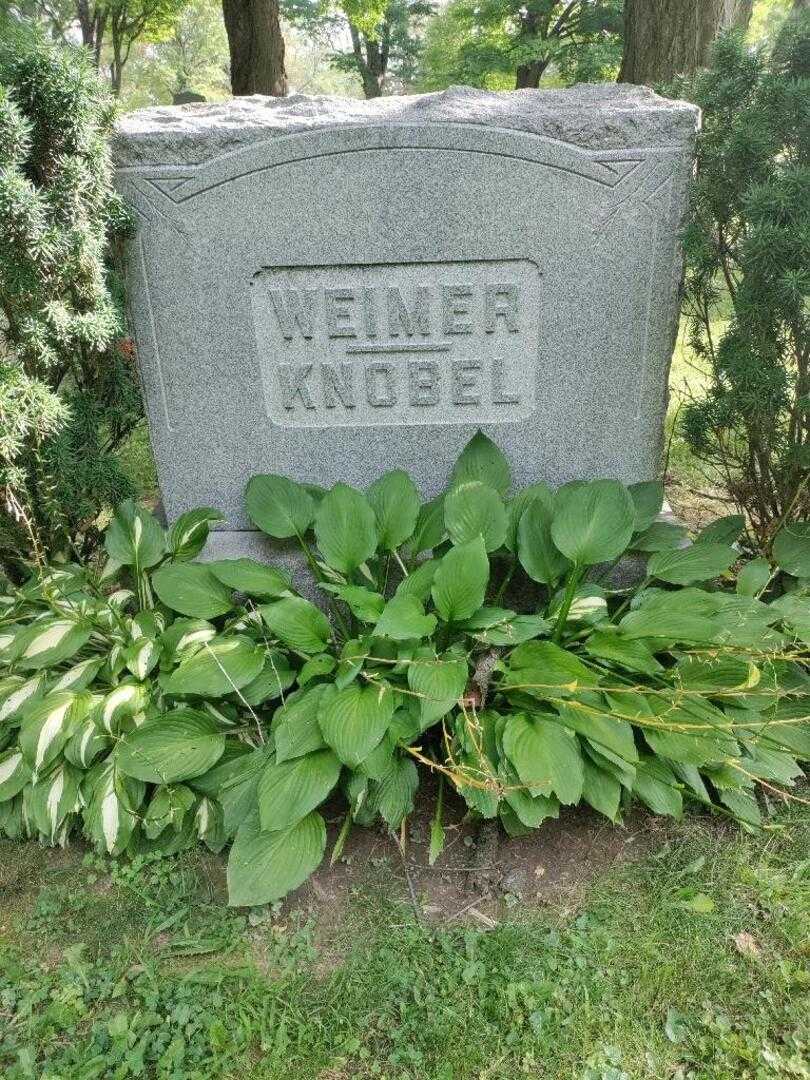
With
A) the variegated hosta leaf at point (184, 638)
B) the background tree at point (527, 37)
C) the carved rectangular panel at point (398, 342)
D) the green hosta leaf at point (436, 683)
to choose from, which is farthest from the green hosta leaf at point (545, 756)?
the background tree at point (527, 37)

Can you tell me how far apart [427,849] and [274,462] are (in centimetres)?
153

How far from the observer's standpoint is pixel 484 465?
2.66 metres

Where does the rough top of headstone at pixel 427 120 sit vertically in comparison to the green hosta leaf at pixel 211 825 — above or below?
above

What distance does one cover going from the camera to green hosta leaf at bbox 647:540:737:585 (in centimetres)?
240

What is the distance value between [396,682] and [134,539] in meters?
1.16

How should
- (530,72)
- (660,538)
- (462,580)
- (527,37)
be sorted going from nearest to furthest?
(462,580)
(660,538)
(527,37)
(530,72)

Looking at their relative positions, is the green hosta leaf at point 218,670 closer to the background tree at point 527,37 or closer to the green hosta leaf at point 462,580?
the green hosta leaf at point 462,580

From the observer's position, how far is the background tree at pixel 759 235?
209 centimetres

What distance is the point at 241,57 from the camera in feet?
22.5

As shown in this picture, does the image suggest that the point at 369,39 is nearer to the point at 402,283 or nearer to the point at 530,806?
the point at 402,283

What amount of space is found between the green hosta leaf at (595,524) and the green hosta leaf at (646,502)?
0.83ft

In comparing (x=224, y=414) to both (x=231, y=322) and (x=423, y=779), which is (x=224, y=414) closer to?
(x=231, y=322)

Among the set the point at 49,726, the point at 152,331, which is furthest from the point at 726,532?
the point at 49,726

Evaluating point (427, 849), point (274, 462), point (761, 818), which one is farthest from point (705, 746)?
point (274, 462)
